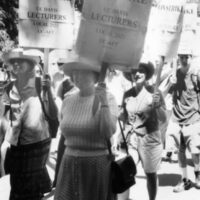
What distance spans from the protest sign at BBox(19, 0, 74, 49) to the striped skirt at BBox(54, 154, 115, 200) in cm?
148

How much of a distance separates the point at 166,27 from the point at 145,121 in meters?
1.21

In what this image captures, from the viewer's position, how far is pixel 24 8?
212 inches

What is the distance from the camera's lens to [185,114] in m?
7.72

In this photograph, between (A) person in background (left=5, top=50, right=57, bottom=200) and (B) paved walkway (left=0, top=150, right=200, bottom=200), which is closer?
(A) person in background (left=5, top=50, right=57, bottom=200)

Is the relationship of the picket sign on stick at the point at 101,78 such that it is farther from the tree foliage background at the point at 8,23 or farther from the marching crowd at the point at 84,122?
the tree foliage background at the point at 8,23

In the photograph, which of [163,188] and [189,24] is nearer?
[189,24]

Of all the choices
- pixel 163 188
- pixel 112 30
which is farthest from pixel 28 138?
pixel 163 188

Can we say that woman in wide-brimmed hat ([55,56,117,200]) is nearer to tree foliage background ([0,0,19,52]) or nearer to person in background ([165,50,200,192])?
person in background ([165,50,200,192])

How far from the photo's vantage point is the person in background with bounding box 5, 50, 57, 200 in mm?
5297

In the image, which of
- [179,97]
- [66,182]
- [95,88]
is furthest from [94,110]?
[179,97]

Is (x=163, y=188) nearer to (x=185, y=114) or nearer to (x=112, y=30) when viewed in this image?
(x=185, y=114)

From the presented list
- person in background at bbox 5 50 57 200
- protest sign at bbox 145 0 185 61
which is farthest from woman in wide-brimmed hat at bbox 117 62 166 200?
person in background at bbox 5 50 57 200

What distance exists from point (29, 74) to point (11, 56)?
0.83 feet

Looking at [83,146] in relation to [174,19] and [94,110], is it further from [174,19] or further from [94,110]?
[174,19]
